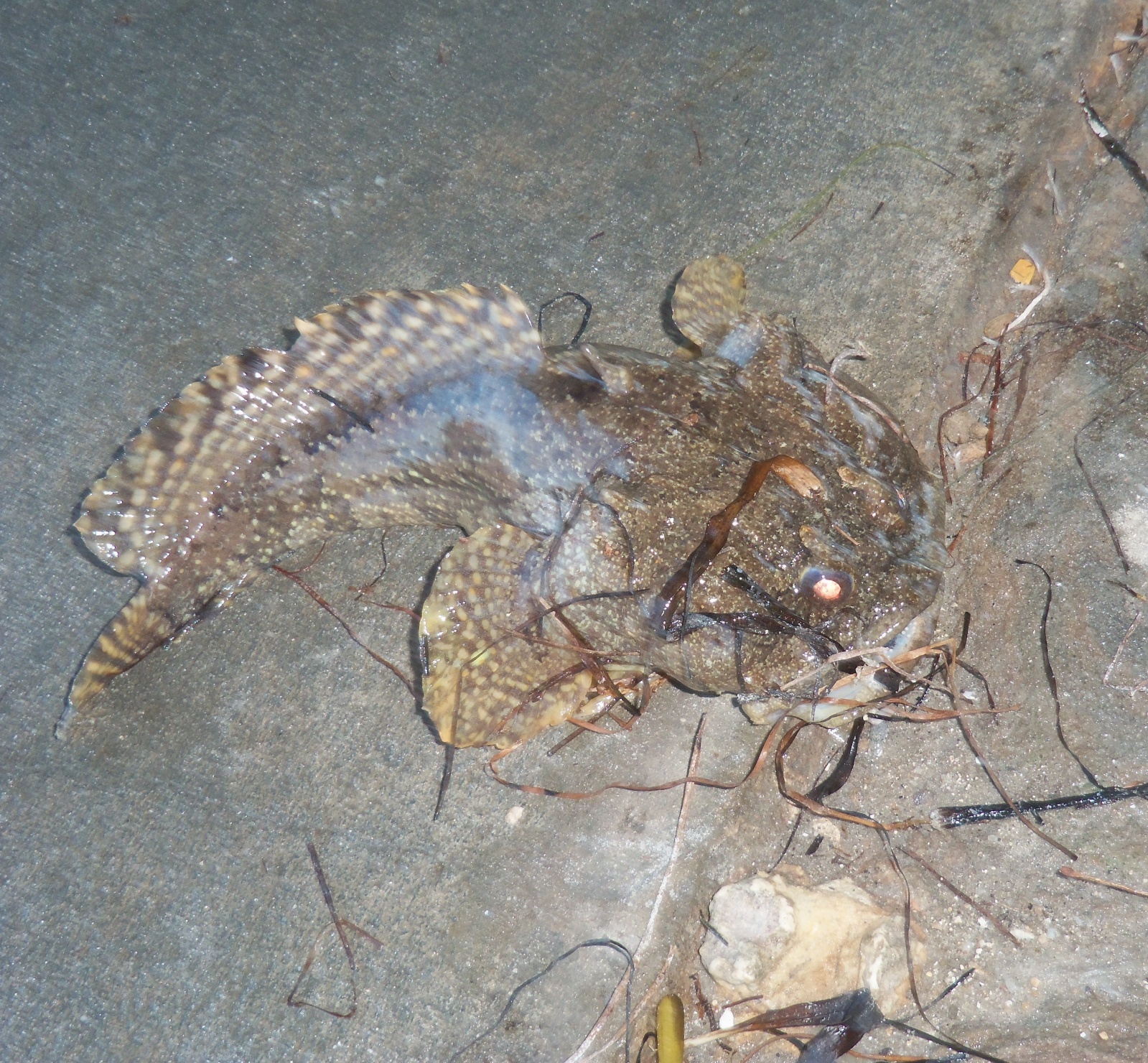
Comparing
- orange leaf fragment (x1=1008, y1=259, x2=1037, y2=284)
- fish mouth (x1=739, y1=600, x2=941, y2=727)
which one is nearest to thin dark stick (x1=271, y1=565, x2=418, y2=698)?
fish mouth (x1=739, y1=600, x2=941, y2=727)

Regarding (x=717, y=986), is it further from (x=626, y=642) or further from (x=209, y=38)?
(x=209, y=38)

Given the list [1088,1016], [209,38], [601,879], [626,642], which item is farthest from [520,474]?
[209,38]

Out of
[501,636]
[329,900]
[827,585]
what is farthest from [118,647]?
[827,585]

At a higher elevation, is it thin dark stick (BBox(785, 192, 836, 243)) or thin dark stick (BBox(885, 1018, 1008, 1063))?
thin dark stick (BBox(785, 192, 836, 243))

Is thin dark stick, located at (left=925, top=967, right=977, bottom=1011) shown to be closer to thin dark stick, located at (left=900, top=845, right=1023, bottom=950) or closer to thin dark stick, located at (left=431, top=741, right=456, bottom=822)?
thin dark stick, located at (left=900, top=845, right=1023, bottom=950)

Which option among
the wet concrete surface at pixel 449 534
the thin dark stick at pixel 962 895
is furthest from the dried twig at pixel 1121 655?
the thin dark stick at pixel 962 895

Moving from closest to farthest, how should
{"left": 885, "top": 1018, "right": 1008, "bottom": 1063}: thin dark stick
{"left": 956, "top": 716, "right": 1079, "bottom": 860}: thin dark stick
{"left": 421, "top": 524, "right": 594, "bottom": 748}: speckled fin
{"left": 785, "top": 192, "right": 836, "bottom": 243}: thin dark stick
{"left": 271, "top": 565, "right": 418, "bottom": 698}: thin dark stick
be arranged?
{"left": 885, "top": 1018, "right": 1008, "bottom": 1063}: thin dark stick
{"left": 956, "top": 716, "right": 1079, "bottom": 860}: thin dark stick
{"left": 421, "top": 524, "right": 594, "bottom": 748}: speckled fin
{"left": 271, "top": 565, "right": 418, "bottom": 698}: thin dark stick
{"left": 785, "top": 192, "right": 836, "bottom": 243}: thin dark stick

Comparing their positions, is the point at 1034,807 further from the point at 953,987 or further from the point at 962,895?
the point at 953,987
